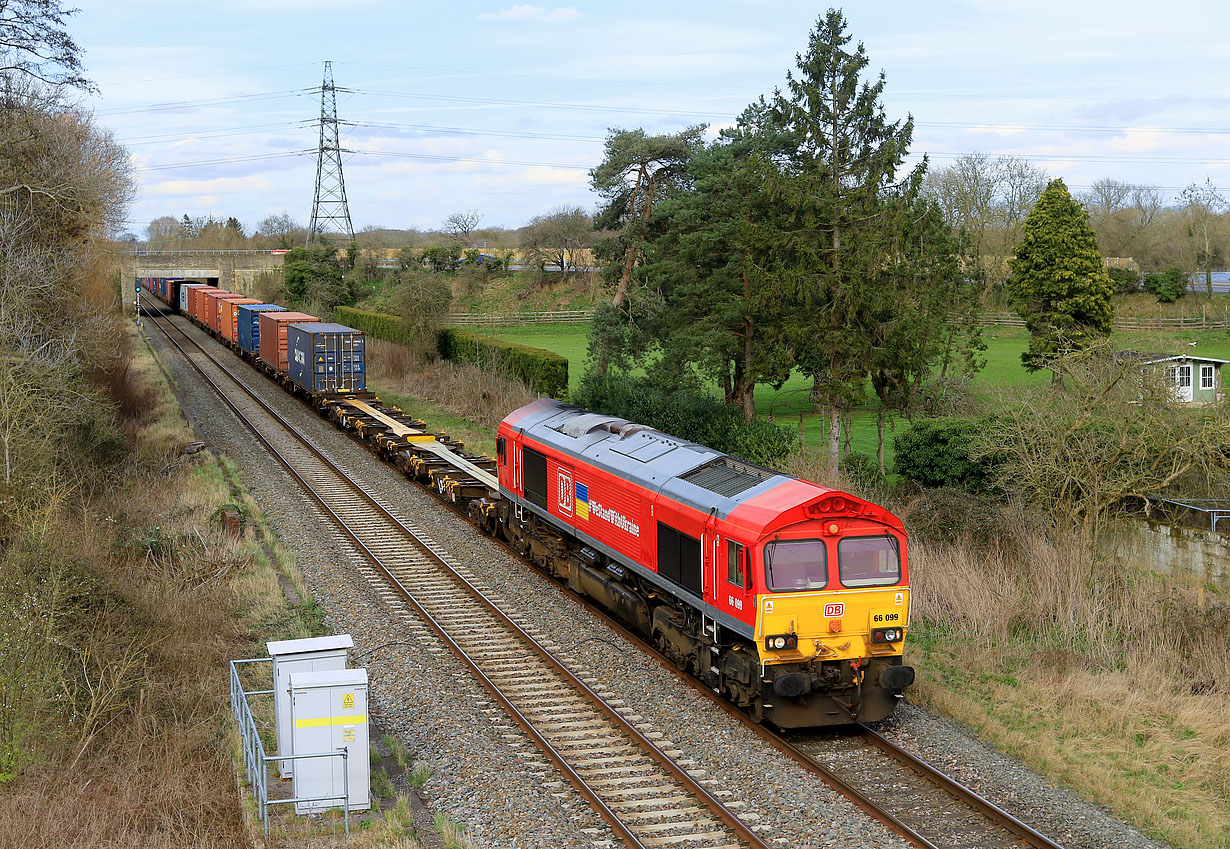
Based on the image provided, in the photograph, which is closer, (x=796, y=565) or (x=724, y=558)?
(x=796, y=565)

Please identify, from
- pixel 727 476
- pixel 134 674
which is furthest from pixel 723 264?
pixel 134 674

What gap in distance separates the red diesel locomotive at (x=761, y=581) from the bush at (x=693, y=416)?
1163cm

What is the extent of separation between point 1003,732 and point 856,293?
15.0 m

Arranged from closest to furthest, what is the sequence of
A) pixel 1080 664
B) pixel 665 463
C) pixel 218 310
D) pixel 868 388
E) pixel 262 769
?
1. pixel 262 769
2. pixel 1080 664
3. pixel 665 463
4. pixel 868 388
5. pixel 218 310

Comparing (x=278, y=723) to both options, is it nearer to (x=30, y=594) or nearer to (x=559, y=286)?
(x=30, y=594)

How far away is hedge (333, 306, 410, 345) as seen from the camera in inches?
1998

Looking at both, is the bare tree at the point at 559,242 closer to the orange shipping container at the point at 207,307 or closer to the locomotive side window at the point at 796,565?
the orange shipping container at the point at 207,307

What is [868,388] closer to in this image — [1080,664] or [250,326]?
[250,326]

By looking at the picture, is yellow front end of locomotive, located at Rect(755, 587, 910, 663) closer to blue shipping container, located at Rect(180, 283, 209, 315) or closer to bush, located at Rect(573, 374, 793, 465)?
bush, located at Rect(573, 374, 793, 465)

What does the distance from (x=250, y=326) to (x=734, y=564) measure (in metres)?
43.3

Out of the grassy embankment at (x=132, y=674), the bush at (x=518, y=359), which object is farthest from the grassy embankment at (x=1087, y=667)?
the bush at (x=518, y=359)

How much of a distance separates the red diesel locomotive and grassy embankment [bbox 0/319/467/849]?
4.73 m

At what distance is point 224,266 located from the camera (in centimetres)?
8344

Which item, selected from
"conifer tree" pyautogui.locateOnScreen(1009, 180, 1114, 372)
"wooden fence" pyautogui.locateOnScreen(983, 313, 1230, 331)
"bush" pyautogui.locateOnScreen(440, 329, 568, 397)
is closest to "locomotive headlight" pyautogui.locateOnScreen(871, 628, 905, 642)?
"bush" pyautogui.locateOnScreen(440, 329, 568, 397)
